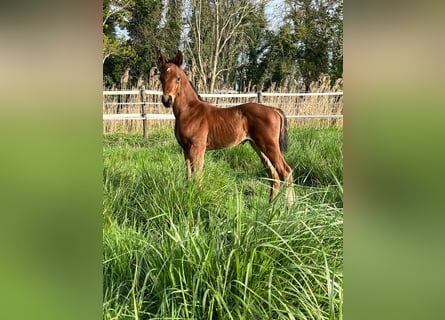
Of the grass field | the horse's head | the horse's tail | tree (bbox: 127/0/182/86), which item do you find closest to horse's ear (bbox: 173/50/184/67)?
the horse's head

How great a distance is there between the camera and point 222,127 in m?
2.30

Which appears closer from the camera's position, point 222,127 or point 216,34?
point 222,127

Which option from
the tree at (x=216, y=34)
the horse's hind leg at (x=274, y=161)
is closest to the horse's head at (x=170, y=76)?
the tree at (x=216, y=34)

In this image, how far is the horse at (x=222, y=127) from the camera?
7.38 feet

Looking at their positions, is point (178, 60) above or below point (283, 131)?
above

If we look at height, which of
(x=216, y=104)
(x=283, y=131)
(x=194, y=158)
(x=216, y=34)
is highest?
(x=216, y=34)

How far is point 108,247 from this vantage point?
149 centimetres

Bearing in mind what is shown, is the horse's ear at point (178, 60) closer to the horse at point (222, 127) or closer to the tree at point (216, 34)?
the horse at point (222, 127)

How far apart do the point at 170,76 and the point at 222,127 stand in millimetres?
414

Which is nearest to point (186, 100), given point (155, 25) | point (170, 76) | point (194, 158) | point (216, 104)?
point (170, 76)

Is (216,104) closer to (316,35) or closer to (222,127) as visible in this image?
(222,127)
